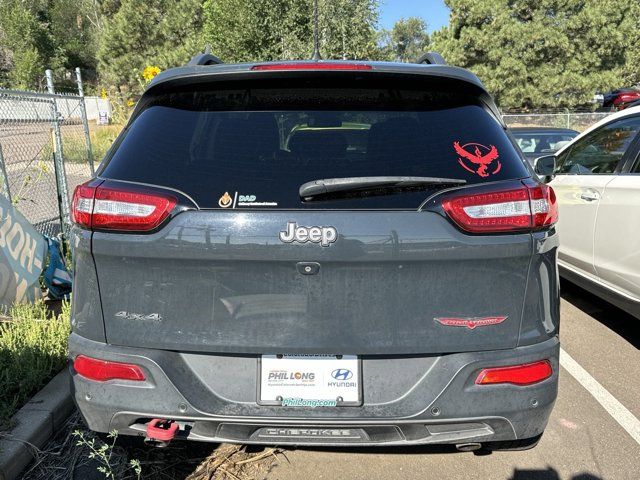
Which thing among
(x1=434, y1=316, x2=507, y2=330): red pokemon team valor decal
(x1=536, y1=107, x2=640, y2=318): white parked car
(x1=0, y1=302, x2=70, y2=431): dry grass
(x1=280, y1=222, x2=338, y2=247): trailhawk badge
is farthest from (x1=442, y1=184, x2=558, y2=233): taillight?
(x1=0, y1=302, x2=70, y2=431): dry grass

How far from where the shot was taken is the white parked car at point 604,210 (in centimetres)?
401

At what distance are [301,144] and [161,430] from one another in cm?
126

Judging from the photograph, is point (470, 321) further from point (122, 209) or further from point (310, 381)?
point (122, 209)

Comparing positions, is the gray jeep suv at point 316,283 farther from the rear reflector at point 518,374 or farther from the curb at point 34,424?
the curb at point 34,424

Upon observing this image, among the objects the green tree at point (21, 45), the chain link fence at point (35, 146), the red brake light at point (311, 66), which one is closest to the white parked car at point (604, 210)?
the red brake light at point (311, 66)

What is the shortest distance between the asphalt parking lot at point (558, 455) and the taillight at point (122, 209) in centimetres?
152

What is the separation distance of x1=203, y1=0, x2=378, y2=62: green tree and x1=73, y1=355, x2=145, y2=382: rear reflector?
17.7m

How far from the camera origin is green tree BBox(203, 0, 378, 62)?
18578 millimetres

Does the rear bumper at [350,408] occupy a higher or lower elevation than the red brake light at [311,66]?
lower

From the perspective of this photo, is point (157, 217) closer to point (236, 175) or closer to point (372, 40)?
point (236, 175)

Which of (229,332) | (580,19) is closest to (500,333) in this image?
(229,332)

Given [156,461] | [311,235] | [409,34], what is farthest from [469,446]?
[409,34]

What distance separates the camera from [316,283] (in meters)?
1.96

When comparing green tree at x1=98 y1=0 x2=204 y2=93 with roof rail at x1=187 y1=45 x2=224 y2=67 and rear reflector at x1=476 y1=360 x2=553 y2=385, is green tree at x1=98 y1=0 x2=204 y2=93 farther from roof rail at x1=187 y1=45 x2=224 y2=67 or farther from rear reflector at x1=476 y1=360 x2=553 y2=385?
rear reflector at x1=476 y1=360 x2=553 y2=385
